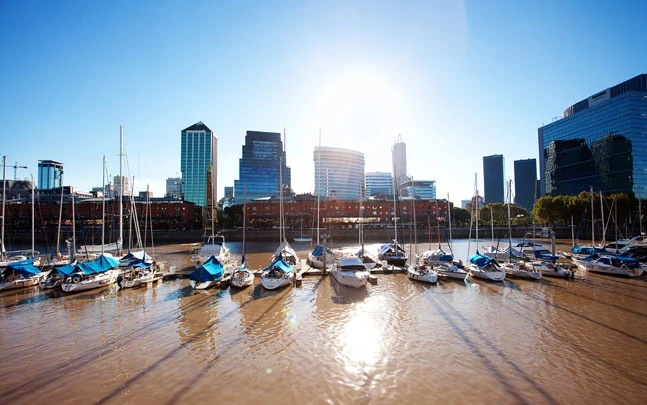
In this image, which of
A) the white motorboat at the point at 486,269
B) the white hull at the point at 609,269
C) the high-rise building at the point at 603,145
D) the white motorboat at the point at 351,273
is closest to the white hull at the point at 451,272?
the white motorboat at the point at 486,269

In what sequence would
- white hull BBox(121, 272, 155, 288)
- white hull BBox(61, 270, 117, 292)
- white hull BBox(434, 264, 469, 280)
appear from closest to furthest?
white hull BBox(61, 270, 117, 292) < white hull BBox(121, 272, 155, 288) < white hull BBox(434, 264, 469, 280)

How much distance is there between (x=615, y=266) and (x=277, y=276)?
109 ft

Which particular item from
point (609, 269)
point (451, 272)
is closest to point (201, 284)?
point (451, 272)

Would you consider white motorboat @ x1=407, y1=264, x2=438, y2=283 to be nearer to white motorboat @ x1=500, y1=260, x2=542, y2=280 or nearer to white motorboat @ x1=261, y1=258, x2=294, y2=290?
white motorboat @ x1=500, y1=260, x2=542, y2=280

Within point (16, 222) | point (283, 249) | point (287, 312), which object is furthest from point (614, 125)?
point (16, 222)

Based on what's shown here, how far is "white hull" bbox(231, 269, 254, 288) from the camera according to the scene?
2615 cm

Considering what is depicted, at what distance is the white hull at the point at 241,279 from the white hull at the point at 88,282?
11387 millimetres

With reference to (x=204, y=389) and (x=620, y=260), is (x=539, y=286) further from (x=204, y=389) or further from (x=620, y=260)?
(x=204, y=389)

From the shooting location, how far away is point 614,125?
125 metres

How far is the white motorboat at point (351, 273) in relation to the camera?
2608 centimetres

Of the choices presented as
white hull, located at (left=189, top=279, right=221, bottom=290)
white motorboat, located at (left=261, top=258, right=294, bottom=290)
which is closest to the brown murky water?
white motorboat, located at (left=261, top=258, right=294, bottom=290)

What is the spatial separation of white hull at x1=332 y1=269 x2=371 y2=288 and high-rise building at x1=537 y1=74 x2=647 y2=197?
142 meters

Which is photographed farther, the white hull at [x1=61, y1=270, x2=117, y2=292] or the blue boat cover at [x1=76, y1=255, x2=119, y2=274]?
the blue boat cover at [x1=76, y1=255, x2=119, y2=274]

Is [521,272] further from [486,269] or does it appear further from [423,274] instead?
[423,274]
